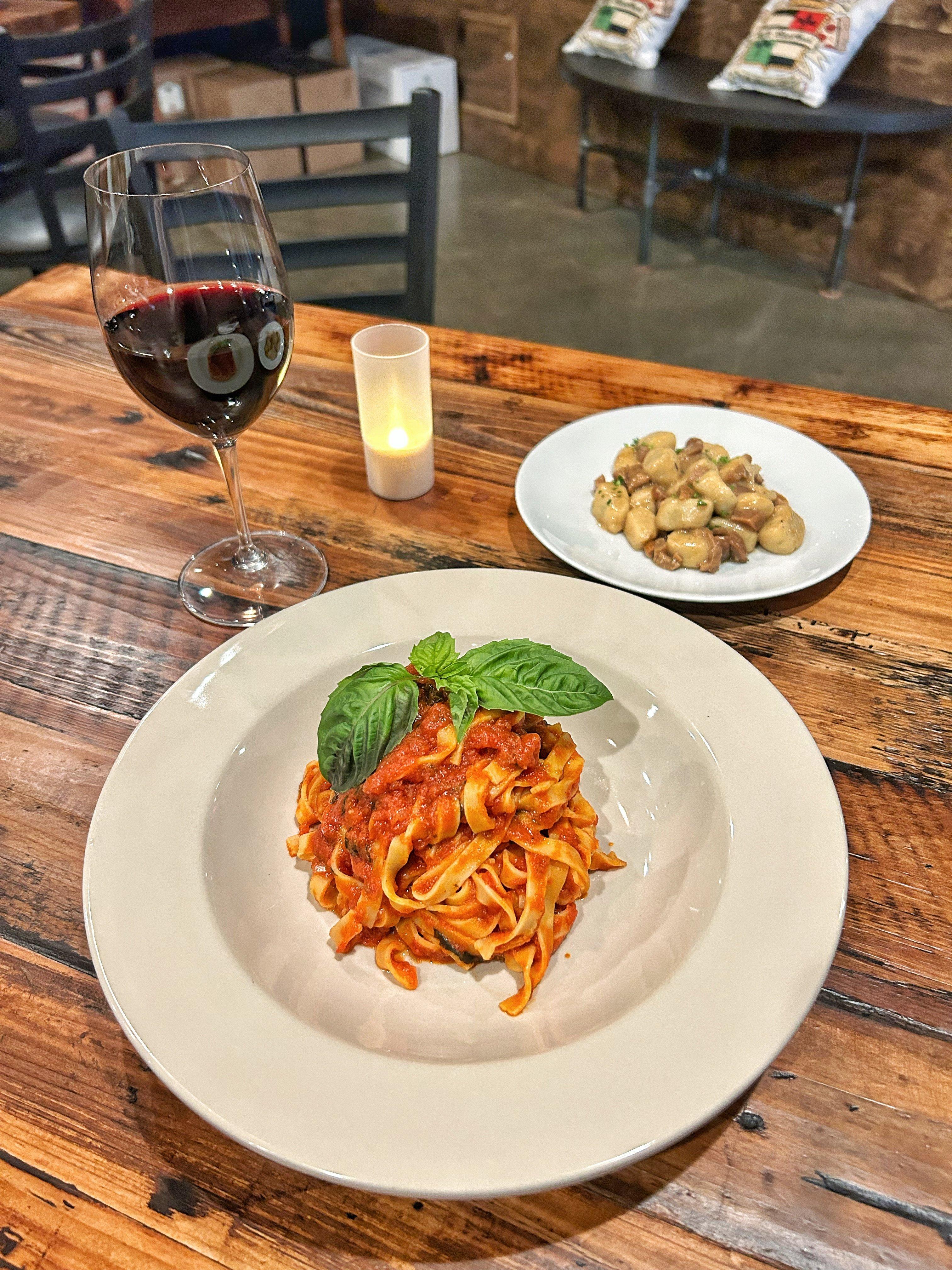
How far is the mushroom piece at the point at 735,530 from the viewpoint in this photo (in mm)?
1016

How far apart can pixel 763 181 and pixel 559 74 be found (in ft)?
3.68

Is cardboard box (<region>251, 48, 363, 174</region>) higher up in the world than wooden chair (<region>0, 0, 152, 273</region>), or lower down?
lower down

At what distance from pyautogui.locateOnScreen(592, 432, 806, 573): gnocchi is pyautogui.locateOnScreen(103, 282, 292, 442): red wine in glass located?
1.35 feet

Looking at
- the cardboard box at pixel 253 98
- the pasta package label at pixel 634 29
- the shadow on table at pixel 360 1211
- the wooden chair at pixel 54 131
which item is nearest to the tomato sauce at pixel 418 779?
the shadow on table at pixel 360 1211

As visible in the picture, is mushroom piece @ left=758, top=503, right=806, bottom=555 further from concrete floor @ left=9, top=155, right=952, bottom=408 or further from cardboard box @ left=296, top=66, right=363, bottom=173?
cardboard box @ left=296, top=66, right=363, bottom=173

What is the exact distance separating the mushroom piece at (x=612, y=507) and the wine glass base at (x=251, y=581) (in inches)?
12.5

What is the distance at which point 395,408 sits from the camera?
1092mm

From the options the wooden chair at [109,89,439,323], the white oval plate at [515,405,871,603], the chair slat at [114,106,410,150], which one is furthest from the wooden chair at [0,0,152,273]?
the white oval plate at [515,405,871,603]

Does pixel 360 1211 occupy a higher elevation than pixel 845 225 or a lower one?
higher

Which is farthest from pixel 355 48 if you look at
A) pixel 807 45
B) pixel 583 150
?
pixel 807 45

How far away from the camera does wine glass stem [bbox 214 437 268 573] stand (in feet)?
3.25

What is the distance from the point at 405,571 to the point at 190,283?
0.37 metres

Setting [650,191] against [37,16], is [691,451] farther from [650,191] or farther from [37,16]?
[650,191]

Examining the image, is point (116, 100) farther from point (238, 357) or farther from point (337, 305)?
point (238, 357)
